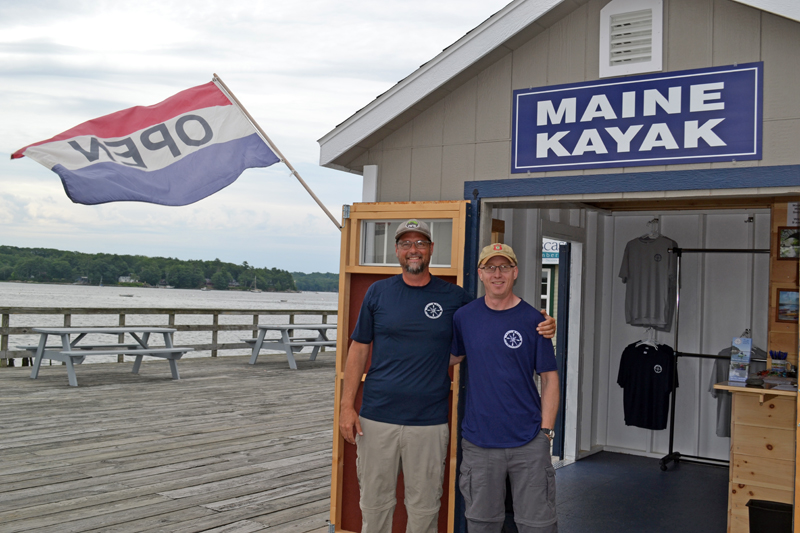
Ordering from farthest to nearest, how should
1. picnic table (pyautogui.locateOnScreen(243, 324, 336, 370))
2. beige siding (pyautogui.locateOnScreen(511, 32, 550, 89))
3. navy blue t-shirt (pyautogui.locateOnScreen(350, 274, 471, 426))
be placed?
picnic table (pyautogui.locateOnScreen(243, 324, 336, 370)) → beige siding (pyautogui.locateOnScreen(511, 32, 550, 89)) → navy blue t-shirt (pyautogui.locateOnScreen(350, 274, 471, 426))

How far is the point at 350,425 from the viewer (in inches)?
127

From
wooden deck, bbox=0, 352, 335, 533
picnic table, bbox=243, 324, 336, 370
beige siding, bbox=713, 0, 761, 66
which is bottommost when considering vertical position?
wooden deck, bbox=0, 352, 335, 533

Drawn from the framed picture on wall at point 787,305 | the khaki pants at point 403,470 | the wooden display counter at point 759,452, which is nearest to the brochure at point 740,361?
the wooden display counter at point 759,452

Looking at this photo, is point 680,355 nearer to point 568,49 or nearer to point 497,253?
point 568,49

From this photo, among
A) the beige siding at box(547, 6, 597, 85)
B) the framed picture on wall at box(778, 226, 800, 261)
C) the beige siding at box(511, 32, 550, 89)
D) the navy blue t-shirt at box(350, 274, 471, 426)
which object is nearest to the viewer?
the navy blue t-shirt at box(350, 274, 471, 426)

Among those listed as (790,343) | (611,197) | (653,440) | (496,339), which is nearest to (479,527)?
(496,339)

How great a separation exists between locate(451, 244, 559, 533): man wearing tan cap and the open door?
0.53 metres

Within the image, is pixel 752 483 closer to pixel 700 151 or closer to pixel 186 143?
pixel 700 151

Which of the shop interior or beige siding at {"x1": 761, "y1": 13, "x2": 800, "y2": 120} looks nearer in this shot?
beige siding at {"x1": 761, "y1": 13, "x2": 800, "y2": 120}

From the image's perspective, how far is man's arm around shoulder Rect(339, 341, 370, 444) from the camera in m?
3.22

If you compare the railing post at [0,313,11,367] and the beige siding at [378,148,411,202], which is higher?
the beige siding at [378,148,411,202]

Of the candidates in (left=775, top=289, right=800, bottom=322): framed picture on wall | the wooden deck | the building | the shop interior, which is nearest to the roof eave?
the building

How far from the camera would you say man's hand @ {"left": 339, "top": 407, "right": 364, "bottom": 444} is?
3207 millimetres

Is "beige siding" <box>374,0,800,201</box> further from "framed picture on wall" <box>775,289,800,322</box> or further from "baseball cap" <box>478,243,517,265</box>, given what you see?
"framed picture on wall" <box>775,289,800,322</box>
